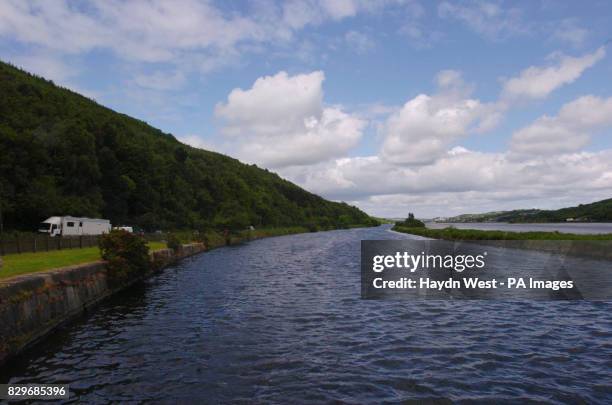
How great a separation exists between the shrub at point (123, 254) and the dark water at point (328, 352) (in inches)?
146

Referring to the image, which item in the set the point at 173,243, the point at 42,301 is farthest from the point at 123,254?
the point at 173,243

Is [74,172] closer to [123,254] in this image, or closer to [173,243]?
[173,243]

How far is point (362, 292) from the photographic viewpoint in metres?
29.2

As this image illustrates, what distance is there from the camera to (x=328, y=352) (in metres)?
15.8

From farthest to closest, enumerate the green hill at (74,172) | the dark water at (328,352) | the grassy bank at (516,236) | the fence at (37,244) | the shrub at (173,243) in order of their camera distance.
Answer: the green hill at (74,172) → the shrub at (173,243) → the grassy bank at (516,236) → the fence at (37,244) → the dark water at (328,352)

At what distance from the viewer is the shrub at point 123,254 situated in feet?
99.0

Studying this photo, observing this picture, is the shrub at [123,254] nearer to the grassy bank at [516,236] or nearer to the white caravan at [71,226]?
Result: the white caravan at [71,226]

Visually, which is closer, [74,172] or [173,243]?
[173,243]

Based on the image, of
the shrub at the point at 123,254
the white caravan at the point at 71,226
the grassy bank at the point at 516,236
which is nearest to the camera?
the shrub at the point at 123,254

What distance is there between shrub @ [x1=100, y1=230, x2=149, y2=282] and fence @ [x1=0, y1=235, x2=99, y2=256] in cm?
624

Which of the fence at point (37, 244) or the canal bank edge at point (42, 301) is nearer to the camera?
the canal bank edge at point (42, 301)

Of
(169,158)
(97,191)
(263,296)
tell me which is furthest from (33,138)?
(169,158)

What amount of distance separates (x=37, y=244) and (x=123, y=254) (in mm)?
8417

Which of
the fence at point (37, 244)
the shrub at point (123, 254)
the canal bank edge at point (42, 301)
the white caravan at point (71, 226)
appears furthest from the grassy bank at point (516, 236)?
the white caravan at point (71, 226)
